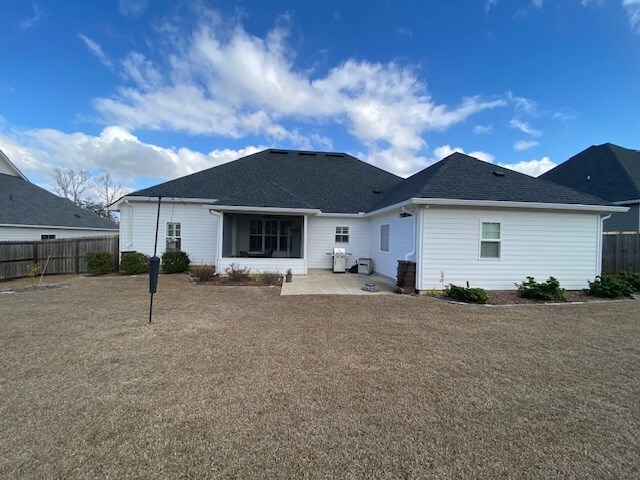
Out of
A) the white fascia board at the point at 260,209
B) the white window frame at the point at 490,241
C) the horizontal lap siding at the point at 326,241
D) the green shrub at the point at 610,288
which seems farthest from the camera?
the horizontal lap siding at the point at 326,241

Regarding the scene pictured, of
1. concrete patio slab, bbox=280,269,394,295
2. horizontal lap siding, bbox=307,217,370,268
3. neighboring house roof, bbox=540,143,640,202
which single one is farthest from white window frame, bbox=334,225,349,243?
neighboring house roof, bbox=540,143,640,202

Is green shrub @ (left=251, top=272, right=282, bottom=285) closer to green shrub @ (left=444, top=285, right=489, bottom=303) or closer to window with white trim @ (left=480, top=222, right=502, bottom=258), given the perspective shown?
green shrub @ (left=444, top=285, right=489, bottom=303)

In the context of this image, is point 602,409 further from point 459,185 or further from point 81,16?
point 81,16

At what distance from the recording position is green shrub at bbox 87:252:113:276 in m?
11.8

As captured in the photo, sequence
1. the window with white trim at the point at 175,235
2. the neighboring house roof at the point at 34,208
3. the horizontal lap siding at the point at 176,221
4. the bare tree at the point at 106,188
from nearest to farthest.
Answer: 1. the horizontal lap siding at the point at 176,221
2. the window with white trim at the point at 175,235
3. the neighboring house roof at the point at 34,208
4. the bare tree at the point at 106,188

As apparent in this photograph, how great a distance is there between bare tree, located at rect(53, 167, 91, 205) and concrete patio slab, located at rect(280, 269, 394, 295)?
4568cm

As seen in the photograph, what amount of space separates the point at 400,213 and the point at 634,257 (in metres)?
10.7

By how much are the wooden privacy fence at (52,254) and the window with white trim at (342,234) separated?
1024 centimetres

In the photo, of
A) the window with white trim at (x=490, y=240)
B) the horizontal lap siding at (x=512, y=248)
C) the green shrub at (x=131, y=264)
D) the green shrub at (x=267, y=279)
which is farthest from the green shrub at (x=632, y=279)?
the green shrub at (x=131, y=264)

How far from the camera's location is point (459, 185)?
9.41 m

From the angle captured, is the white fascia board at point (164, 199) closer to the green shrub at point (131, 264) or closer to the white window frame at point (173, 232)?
the white window frame at point (173, 232)

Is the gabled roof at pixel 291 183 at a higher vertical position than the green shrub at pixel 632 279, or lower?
higher

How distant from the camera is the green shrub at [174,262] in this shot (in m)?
12.3

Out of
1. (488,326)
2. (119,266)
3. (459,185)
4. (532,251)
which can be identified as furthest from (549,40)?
(119,266)
